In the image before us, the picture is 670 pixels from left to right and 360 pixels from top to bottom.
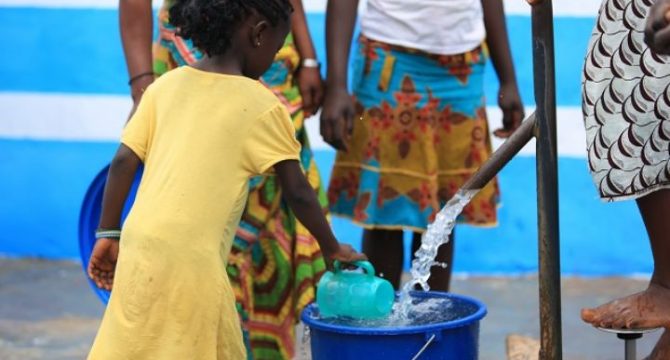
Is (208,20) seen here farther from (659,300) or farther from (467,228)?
(467,228)

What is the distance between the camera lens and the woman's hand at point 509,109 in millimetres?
4434

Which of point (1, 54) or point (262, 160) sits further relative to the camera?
point (1, 54)

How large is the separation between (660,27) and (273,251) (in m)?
1.81

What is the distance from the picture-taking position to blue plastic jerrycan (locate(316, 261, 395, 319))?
3.24 meters

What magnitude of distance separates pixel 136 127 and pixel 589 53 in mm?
1103

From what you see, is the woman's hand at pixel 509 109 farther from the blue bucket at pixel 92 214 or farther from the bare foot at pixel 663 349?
the bare foot at pixel 663 349

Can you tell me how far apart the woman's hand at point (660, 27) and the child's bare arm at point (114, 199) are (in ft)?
4.35

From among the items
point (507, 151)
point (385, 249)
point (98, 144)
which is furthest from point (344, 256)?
point (98, 144)

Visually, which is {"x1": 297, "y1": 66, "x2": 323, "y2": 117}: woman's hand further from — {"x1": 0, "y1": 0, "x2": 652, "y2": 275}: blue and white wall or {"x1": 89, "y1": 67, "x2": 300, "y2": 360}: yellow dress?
{"x1": 0, "y1": 0, "x2": 652, "y2": 275}: blue and white wall

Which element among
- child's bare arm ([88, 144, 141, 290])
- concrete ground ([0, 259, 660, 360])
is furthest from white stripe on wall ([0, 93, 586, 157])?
child's bare arm ([88, 144, 141, 290])

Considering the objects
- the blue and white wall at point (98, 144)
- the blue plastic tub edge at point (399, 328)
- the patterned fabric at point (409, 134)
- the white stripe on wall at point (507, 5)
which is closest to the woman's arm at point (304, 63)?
the patterned fabric at point (409, 134)

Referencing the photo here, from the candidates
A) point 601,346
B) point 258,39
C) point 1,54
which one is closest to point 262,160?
point 258,39

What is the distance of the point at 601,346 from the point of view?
5.02m

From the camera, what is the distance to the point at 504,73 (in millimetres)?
4457
